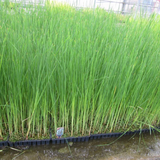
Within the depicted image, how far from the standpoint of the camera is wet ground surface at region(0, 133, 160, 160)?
0.90 metres

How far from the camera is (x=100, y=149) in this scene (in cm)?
100

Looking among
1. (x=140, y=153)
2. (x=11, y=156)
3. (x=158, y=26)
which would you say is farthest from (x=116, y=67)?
(x=158, y=26)

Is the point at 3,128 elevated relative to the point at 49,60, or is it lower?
lower

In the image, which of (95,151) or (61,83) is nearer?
(61,83)

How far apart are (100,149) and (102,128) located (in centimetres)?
15

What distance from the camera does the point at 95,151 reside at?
98cm

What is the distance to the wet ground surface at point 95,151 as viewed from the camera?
2.97ft

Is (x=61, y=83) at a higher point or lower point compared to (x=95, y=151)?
higher

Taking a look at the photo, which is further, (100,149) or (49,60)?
(100,149)

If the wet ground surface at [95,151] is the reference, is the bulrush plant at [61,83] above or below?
above

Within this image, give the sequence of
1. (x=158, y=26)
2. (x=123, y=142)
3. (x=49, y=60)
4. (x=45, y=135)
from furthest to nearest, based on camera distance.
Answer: (x=158, y=26) → (x=123, y=142) → (x=45, y=135) → (x=49, y=60)

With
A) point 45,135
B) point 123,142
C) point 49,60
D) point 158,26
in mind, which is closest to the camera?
point 49,60

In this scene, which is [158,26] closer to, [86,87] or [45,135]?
[86,87]

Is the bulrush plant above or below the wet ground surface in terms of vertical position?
above
